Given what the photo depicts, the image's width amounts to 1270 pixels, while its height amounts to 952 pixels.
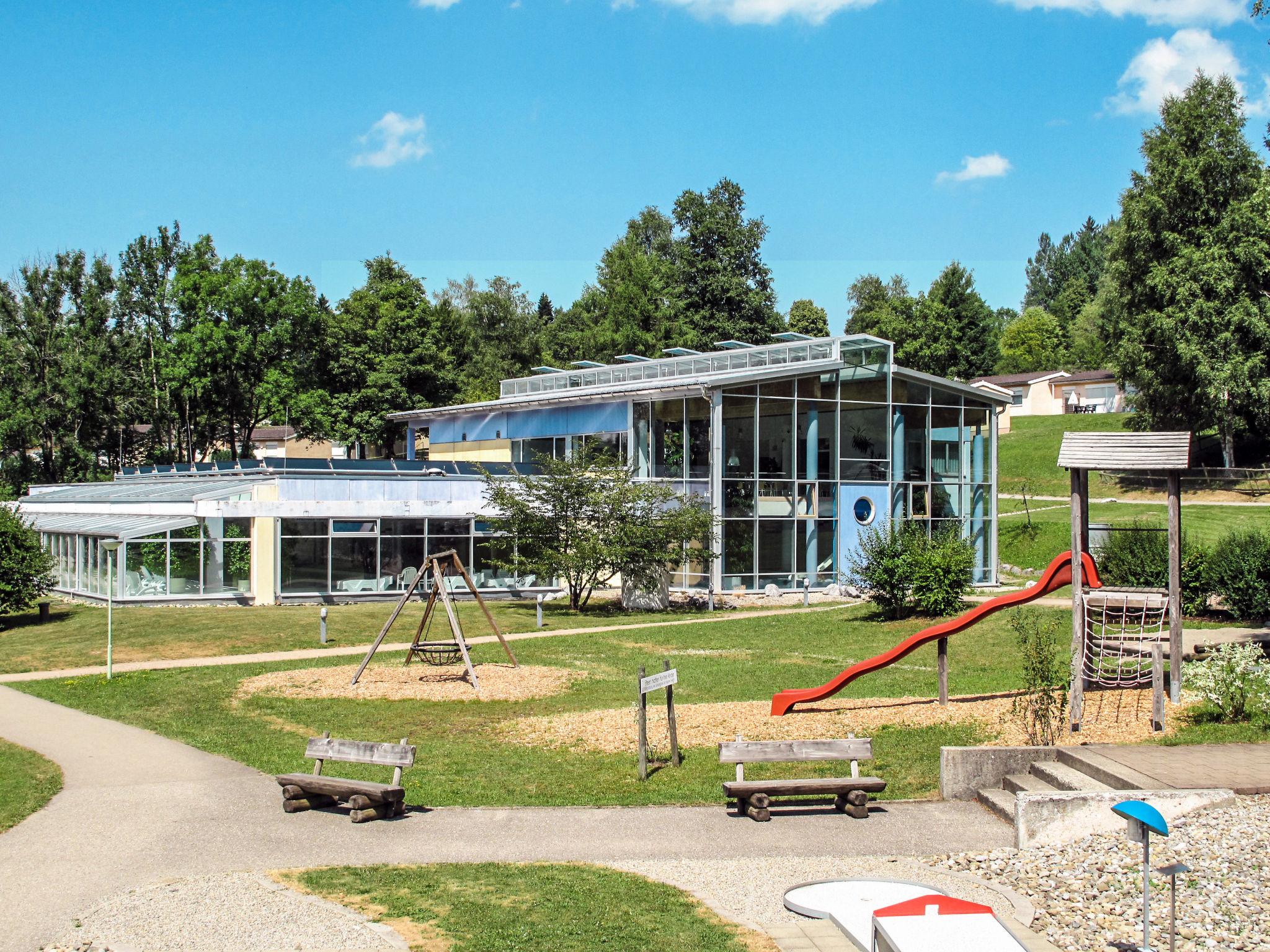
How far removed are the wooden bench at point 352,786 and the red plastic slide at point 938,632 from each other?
546 centimetres

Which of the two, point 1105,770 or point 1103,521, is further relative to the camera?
point 1103,521

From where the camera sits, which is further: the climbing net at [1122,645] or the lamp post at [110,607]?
the lamp post at [110,607]

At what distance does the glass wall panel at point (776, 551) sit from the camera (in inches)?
1334

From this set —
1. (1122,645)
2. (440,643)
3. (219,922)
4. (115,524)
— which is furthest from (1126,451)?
(115,524)

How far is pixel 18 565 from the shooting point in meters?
28.3

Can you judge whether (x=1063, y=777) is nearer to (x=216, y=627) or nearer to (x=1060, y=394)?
(x=216, y=627)

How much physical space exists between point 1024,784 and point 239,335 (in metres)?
48.9

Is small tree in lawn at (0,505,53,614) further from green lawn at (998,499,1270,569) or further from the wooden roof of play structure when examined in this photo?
green lawn at (998,499,1270,569)

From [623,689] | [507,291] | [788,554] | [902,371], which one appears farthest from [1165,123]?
[507,291]

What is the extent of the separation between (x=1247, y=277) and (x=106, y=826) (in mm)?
45867

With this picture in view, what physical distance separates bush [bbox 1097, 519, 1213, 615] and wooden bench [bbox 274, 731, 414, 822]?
15195mm

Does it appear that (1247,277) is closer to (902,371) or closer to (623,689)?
(902,371)

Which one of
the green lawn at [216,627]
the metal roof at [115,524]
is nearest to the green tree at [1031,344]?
the green lawn at [216,627]

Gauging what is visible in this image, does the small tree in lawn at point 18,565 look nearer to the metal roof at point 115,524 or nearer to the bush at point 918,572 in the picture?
the metal roof at point 115,524
